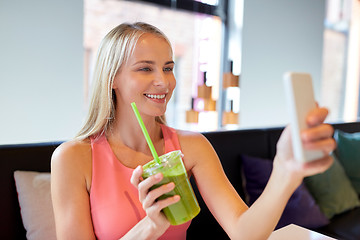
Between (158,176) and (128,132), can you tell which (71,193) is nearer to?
(128,132)

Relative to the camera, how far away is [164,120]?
1.67 m

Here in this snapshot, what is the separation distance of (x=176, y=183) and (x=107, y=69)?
64cm

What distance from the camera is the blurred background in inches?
114

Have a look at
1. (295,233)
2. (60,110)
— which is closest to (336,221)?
(295,233)

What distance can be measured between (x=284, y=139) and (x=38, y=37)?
2584 millimetres

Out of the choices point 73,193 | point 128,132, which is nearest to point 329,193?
point 128,132

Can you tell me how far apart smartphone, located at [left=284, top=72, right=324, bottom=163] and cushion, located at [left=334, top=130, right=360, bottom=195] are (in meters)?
2.61

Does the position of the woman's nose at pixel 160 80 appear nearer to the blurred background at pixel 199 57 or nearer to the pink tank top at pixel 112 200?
the pink tank top at pixel 112 200

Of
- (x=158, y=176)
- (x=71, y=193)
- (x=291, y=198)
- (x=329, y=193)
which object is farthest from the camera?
(x=329, y=193)

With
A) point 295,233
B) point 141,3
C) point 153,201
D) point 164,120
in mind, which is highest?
point 141,3

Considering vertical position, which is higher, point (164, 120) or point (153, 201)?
point (164, 120)

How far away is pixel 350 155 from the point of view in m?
3.10

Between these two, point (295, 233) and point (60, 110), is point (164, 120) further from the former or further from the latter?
point (60, 110)

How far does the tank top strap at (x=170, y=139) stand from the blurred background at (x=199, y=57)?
150 centimetres
